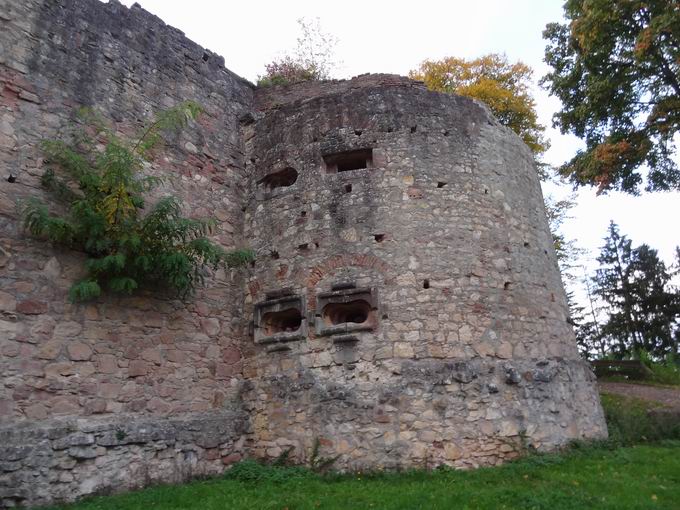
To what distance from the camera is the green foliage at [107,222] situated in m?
6.66

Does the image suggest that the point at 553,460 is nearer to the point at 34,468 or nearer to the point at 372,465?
the point at 372,465

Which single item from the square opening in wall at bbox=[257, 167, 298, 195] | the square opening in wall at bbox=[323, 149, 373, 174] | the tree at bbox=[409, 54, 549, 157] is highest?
the tree at bbox=[409, 54, 549, 157]

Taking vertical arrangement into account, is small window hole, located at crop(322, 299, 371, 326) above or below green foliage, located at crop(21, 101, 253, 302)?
below

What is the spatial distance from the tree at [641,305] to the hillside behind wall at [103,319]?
2283 centimetres

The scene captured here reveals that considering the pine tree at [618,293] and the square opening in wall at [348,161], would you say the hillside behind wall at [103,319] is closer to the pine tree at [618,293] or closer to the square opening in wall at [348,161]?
the square opening in wall at [348,161]

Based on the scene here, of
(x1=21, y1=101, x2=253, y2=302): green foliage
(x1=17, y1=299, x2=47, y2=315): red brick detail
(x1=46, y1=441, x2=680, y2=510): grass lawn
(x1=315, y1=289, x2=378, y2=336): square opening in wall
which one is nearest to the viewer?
(x1=46, y1=441, x2=680, y2=510): grass lawn

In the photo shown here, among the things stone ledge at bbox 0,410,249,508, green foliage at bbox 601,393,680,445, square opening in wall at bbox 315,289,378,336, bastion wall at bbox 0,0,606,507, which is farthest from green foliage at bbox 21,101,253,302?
green foliage at bbox 601,393,680,445

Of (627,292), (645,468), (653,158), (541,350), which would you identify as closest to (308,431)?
(541,350)

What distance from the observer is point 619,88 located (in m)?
10.1

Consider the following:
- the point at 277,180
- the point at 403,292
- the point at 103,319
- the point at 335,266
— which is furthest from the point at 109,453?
the point at 277,180

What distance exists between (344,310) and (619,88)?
6.90m

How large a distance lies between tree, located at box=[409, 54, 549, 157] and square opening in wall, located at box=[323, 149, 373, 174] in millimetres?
10404

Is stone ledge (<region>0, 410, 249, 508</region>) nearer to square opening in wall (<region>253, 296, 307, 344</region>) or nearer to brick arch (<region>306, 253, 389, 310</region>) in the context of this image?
square opening in wall (<region>253, 296, 307, 344</region>)

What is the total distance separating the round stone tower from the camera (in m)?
7.36
